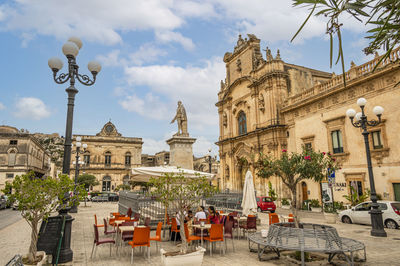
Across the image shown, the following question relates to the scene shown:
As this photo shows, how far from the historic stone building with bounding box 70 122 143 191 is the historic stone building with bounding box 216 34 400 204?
25.2 metres

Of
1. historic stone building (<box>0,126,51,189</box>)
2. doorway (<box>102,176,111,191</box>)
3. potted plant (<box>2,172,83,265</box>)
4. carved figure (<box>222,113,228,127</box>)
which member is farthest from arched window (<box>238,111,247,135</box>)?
doorway (<box>102,176,111,191</box>)

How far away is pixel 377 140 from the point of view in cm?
1515

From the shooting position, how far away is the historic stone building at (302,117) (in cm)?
1468

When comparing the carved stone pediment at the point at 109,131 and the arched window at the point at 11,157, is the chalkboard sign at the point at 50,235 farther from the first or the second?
the carved stone pediment at the point at 109,131

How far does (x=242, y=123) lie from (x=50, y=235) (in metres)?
25.4

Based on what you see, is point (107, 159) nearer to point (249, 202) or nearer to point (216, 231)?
point (249, 202)

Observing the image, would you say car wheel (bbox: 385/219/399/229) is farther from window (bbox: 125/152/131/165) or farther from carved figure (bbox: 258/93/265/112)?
window (bbox: 125/152/131/165)

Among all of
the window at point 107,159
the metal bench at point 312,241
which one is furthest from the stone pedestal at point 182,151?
the window at point 107,159

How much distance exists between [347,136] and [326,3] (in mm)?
16290

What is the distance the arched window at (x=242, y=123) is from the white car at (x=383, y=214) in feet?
54.1

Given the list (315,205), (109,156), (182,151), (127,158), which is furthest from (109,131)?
(315,205)

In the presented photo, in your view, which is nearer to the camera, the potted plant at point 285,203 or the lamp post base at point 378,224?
the lamp post base at point 378,224

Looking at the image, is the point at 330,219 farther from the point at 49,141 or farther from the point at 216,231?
the point at 49,141

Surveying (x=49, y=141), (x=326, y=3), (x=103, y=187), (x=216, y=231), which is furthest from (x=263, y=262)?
(x=49, y=141)
